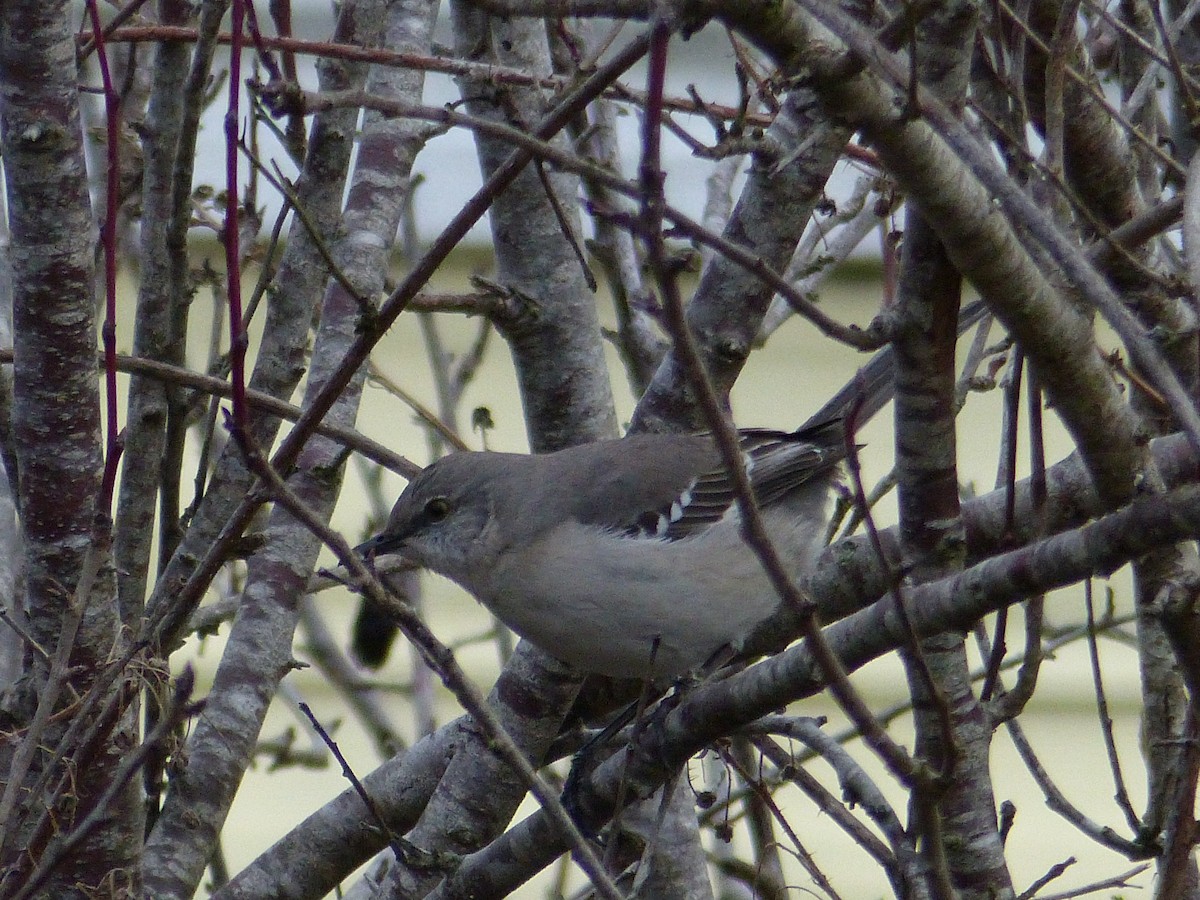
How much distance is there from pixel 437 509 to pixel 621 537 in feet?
2.08

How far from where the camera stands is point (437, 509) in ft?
14.4

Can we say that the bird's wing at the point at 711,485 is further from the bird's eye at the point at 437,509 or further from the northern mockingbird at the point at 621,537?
the bird's eye at the point at 437,509

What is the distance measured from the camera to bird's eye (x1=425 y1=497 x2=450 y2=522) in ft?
14.4

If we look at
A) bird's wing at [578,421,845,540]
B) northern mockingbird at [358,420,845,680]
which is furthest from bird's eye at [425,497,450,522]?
bird's wing at [578,421,845,540]

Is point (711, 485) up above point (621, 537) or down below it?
above

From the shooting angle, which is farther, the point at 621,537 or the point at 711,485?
the point at 711,485

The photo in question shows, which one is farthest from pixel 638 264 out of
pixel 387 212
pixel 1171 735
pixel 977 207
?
pixel 977 207

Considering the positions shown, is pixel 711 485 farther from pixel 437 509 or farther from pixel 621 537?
pixel 437 509

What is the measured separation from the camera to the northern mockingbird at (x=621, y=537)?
3852mm

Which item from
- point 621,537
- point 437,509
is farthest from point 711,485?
point 437,509

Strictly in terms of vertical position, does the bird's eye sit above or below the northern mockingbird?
above

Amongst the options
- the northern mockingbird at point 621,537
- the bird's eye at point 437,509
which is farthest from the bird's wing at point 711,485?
the bird's eye at point 437,509

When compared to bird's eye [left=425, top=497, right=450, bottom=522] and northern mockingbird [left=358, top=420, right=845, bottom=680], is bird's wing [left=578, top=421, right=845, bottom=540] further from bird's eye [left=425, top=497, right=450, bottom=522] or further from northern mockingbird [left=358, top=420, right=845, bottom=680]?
bird's eye [left=425, top=497, right=450, bottom=522]

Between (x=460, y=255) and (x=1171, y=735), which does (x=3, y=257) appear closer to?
(x=1171, y=735)
